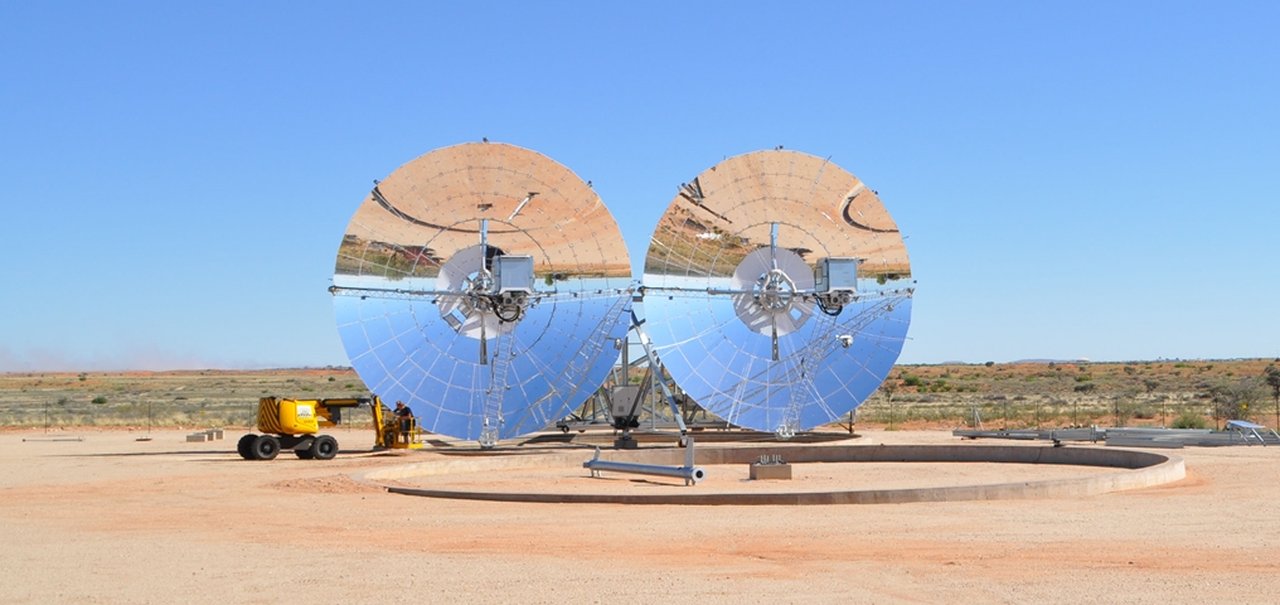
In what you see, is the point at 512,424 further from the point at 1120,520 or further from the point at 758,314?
the point at 1120,520

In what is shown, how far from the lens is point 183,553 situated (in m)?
19.3

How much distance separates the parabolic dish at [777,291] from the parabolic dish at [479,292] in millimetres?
2533

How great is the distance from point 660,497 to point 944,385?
88019 millimetres

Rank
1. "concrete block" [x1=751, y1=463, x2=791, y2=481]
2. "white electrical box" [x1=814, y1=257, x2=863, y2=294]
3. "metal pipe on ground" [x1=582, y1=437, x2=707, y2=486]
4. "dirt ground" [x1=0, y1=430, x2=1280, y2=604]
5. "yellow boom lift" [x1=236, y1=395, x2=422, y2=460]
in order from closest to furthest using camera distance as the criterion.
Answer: "dirt ground" [x1=0, y1=430, x2=1280, y2=604], "metal pipe on ground" [x1=582, y1=437, x2=707, y2=486], "concrete block" [x1=751, y1=463, x2=791, y2=481], "yellow boom lift" [x1=236, y1=395, x2=422, y2=460], "white electrical box" [x1=814, y1=257, x2=863, y2=294]

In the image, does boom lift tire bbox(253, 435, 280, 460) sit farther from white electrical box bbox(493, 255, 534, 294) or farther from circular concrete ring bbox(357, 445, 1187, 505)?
white electrical box bbox(493, 255, 534, 294)

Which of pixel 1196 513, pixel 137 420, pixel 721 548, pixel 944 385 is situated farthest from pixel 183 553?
pixel 944 385

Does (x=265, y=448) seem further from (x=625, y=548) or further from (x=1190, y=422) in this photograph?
(x=1190, y=422)

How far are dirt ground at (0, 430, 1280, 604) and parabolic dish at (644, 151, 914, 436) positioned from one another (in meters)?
15.6

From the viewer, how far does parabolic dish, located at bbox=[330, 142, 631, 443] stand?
41.4 m

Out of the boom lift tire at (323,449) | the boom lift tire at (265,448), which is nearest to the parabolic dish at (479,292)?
the boom lift tire at (323,449)

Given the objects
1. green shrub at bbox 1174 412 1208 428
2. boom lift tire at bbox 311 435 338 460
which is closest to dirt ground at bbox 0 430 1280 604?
boom lift tire at bbox 311 435 338 460

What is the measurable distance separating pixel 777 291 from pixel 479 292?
9.46 m

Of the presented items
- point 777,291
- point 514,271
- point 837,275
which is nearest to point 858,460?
point 777,291

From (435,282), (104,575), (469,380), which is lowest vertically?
(104,575)
